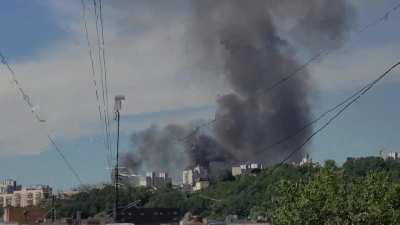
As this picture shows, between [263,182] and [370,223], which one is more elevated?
[263,182]

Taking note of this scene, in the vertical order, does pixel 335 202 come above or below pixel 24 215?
below

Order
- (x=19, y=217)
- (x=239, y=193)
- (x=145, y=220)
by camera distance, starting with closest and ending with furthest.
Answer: (x=145, y=220) < (x=19, y=217) < (x=239, y=193)

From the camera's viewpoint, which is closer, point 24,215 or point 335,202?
point 335,202

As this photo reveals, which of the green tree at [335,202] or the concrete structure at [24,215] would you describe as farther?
the concrete structure at [24,215]

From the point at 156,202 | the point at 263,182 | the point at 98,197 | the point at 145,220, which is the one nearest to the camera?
the point at 145,220

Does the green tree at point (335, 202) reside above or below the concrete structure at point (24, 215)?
below

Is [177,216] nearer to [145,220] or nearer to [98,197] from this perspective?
[145,220]

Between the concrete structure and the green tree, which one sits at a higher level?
the concrete structure

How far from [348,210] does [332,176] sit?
1748 mm

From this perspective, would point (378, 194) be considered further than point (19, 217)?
No

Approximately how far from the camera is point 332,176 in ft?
101

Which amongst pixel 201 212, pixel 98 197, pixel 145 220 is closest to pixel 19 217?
pixel 98 197

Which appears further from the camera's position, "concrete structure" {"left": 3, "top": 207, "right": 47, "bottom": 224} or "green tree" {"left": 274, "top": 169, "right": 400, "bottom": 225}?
"concrete structure" {"left": 3, "top": 207, "right": 47, "bottom": 224}

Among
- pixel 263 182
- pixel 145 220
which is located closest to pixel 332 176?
pixel 145 220
